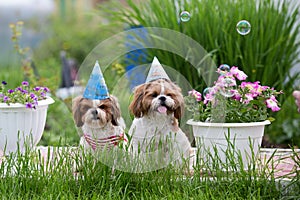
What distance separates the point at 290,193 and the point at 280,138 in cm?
201

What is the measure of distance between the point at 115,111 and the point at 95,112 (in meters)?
0.12

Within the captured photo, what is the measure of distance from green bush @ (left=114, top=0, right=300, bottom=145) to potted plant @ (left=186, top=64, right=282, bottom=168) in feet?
3.19

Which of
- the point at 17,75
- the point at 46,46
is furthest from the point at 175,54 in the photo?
the point at 46,46

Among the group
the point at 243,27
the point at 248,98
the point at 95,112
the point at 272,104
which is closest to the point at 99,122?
the point at 95,112

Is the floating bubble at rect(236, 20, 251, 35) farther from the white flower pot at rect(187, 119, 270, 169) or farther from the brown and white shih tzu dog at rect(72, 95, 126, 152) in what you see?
the brown and white shih tzu dog at rect(72, 95, 126, 152)

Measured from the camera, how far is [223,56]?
14.6 ft

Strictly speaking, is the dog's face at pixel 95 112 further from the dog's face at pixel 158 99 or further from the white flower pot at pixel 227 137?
the white flower pot at pixel 227 137

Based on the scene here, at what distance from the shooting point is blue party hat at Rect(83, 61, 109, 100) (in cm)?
300

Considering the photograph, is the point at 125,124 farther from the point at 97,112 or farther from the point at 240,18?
the point at 240,18

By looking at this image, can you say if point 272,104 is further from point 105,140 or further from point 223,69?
point 105,140

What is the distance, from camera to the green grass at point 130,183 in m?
2.86

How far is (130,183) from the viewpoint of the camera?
9.83 ft

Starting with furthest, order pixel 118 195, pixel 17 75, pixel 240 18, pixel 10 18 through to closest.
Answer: pixel 10 18 → pixel 17 75 → pixel 240 18 → pixel 118 195

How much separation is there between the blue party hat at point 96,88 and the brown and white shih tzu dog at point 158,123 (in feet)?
0.53
